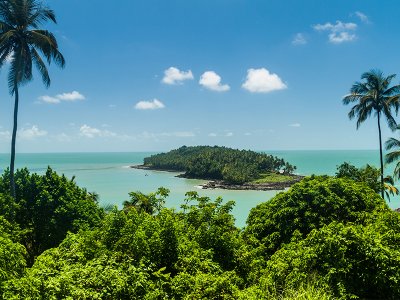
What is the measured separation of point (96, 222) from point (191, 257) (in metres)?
11.7

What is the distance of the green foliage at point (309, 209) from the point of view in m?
16.1

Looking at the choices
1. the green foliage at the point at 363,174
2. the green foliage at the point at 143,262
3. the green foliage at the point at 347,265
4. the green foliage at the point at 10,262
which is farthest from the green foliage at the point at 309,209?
the green foliage at the point at 10,262

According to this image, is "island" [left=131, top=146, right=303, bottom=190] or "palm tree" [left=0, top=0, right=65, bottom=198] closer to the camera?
"palm tree" [left=0, top=0, right=65, bottom=198]

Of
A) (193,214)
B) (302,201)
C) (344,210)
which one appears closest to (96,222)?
(193,214)

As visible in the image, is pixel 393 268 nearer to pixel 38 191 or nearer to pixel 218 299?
pixel 218 299

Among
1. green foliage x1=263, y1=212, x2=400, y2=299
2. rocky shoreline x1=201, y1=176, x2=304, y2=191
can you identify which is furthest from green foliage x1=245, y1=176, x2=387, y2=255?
rocky shoreline x1=201, y1=176, x2=304, y2=191

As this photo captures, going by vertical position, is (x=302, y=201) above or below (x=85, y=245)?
above

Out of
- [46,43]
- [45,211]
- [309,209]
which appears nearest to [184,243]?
[309,209]

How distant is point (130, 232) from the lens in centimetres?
1305

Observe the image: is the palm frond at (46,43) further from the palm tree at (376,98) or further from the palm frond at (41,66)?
the palm tree at (376,98)

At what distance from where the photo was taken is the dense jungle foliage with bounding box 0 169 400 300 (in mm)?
9258

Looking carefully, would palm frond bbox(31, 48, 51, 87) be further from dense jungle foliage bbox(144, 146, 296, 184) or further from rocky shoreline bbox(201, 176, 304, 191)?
Result: dense jungle foliage bbox(144, 146, 296, 184)

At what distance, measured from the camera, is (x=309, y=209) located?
54.3ft

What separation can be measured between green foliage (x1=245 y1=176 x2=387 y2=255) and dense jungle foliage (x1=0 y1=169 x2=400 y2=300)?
0.05 meters
